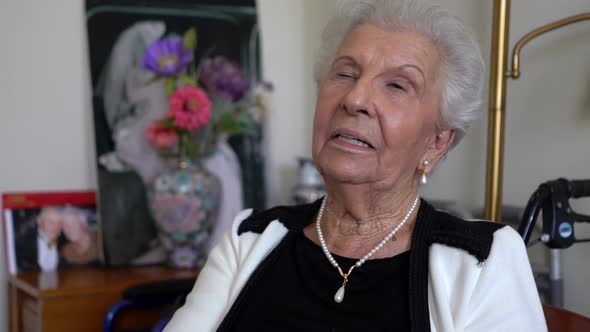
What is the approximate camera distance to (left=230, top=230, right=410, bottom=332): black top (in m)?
1.15

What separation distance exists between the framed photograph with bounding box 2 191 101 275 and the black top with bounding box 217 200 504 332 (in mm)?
971

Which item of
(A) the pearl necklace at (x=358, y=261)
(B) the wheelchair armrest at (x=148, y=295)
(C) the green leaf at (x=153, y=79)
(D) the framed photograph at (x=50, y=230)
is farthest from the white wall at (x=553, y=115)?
(D) the framed photograph at (x=50, y=230)

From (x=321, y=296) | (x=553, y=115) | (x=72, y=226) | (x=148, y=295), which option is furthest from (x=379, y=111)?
(x=72, y=226)

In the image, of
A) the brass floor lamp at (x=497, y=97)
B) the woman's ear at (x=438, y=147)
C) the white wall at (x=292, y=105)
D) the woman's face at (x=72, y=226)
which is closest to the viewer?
the woman's ear at (x=438, y=147)

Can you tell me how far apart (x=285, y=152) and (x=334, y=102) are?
52.5 inches

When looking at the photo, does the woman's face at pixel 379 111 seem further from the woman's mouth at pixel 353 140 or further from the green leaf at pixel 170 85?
the green leaf at pixel 170 85

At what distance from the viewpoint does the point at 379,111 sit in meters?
1.20

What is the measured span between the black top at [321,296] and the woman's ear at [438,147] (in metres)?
0.21

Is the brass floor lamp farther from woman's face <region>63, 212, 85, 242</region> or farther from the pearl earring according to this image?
woman's face <region>63, 212, 85, 242</region>

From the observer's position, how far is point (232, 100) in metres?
2.28

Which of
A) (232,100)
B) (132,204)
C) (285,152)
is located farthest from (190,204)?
(285,152)

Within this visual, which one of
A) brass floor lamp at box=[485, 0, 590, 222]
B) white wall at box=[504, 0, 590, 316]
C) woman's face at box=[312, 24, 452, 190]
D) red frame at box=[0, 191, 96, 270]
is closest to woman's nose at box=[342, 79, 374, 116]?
woman's face at box=[312, 24, 452, 190]

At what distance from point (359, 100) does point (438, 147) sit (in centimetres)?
22

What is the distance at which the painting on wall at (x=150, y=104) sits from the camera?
7.05 ft
